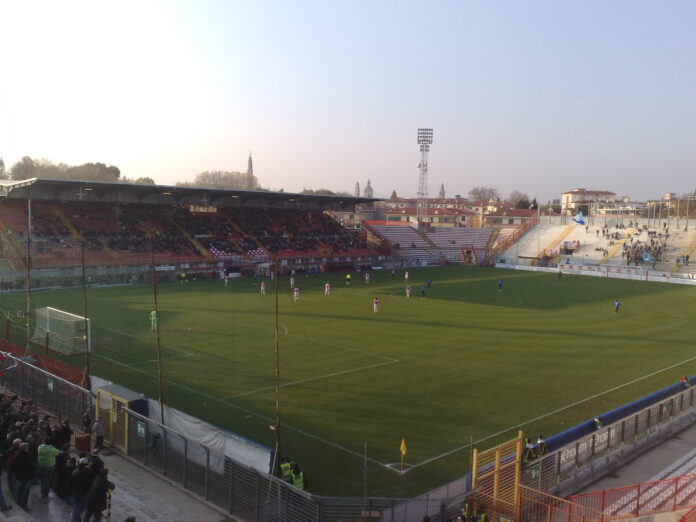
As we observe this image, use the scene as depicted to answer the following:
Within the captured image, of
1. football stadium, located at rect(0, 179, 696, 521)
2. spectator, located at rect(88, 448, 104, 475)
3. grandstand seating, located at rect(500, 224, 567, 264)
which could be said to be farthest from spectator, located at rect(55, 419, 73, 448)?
grandstand seating, located at rect(500, 224, 567, 264)

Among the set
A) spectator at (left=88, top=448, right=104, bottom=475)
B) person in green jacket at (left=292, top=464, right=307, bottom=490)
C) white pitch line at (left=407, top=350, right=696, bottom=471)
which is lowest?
white pitch line at (left=407, top=350, right=696, bottom=471)

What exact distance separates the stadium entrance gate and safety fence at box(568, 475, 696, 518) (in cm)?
1014

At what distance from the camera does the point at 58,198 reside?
183ft

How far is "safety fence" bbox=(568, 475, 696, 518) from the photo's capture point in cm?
1070

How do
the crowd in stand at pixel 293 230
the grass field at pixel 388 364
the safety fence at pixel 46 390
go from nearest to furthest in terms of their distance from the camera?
the safety fence at pixel 46 390
the grass field at pixel 388 364
the crowd in stand at pixel 293 230

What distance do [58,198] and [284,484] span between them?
179ft

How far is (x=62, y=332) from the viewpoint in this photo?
25219mm

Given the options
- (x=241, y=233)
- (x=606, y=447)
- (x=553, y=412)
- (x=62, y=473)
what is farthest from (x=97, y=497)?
(x=241, y=233)

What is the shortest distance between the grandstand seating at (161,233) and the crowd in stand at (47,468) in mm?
32793

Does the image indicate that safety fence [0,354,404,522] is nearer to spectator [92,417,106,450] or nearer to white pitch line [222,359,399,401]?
spectator [92,417,106,450]

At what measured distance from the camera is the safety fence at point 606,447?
1254cm

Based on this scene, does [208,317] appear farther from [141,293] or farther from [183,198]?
[183,198]

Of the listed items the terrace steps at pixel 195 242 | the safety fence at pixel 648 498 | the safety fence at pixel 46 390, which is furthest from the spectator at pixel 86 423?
the terrace steps at pixel 195 242

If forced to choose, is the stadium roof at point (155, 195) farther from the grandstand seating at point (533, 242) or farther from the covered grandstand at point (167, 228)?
the grandstand seating at point (533, 242)
